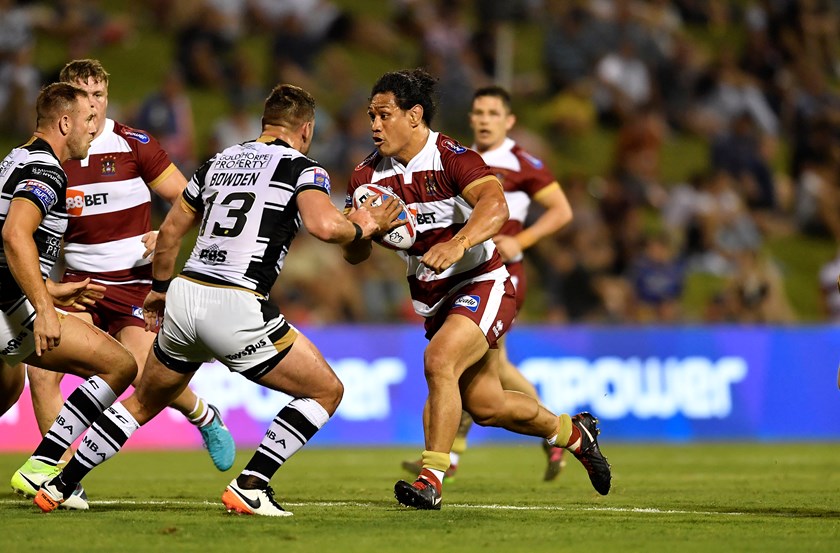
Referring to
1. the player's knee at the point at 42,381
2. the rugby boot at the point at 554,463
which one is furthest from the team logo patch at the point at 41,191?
the rugby boot at the point at 554,463

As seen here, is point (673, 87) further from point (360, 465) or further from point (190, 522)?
point (190, 522)

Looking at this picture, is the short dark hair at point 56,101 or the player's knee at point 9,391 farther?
the player's knee at point 9,391

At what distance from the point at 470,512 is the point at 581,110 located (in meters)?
14.9

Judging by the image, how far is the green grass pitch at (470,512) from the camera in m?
6.43

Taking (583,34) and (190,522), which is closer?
(190,522)

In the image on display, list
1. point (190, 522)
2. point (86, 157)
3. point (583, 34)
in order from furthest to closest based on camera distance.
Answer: point (583, 34) → point (86, 157) → point (190, 522)

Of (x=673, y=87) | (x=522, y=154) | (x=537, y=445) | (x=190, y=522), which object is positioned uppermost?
(x=673, y=87)

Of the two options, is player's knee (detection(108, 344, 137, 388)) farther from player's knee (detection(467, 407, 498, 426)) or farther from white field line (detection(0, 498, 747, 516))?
player's knee (detection(467, 407, 498, 426))

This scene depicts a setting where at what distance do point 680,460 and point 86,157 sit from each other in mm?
6964

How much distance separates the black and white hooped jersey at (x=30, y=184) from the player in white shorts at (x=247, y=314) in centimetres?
78

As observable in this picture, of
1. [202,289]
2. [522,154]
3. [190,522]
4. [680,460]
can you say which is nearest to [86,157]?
[202,289]

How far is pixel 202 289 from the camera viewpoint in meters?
7.28

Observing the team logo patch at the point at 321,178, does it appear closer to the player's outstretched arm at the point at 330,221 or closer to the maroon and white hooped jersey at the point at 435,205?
the player's outstretched arm at the point at 330,221

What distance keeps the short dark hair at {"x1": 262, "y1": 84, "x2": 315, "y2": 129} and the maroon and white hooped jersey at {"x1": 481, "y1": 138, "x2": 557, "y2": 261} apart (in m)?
3.90
